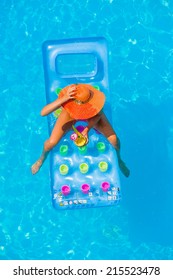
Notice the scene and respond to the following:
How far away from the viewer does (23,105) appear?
823 cm

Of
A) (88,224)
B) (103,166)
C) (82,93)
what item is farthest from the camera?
(88,224)

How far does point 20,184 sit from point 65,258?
151cm

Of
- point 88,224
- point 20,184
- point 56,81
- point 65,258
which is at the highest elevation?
point 56,81

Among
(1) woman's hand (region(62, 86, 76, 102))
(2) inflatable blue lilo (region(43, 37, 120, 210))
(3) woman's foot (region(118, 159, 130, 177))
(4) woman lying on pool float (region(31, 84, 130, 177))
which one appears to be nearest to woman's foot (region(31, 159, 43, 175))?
(2) inflatable blue lilo (region(43, 37, 120, 210))

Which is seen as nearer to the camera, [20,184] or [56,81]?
[56,81]

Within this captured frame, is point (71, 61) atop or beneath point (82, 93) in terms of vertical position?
atop

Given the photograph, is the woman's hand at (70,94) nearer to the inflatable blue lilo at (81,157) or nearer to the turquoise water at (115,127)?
the inflatable blue lilo at (81,157)

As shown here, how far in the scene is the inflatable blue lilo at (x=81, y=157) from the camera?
725cm

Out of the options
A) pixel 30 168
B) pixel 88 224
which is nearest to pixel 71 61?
pixel 30 168

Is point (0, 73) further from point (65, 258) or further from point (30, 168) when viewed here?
point (65, 258)

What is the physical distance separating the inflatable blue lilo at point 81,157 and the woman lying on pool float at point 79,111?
0.88ft

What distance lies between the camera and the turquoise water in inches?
320

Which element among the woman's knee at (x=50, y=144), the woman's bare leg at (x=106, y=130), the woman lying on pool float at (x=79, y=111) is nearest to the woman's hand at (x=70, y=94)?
the woman lying on pool float at (x=79, y=111)

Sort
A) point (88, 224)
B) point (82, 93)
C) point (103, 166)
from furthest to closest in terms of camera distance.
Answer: point (88, 224) < point (103, 166) < point (82, 93)
